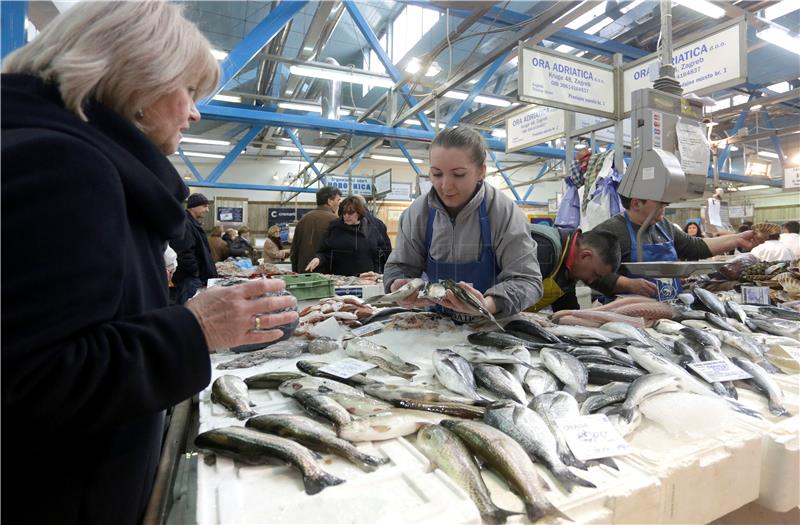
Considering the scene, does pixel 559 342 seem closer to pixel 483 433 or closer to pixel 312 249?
pixel 483 433

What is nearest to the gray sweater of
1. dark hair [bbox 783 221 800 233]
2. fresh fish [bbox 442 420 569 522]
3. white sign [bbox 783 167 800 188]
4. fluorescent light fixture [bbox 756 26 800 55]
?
fresh fish [bbox 442 420 569 522]

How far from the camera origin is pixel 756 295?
352 centimetres

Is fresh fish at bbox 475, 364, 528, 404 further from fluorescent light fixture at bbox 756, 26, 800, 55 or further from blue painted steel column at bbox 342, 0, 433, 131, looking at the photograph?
fluorescent light fixture at bbox 756, 26, 800, 55

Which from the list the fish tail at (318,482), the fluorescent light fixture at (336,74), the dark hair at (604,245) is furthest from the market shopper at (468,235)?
the fluorescent light fixture at (336,74)

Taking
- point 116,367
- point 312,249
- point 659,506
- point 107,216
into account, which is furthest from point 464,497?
point 312,249

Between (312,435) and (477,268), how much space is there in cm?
167

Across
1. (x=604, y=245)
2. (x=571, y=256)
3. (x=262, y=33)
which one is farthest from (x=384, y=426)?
(x=262, y=33)

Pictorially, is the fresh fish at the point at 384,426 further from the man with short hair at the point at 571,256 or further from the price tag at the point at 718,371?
the man with short hair at the point at 571,256

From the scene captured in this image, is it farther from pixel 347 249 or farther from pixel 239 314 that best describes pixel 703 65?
pixel 239 314

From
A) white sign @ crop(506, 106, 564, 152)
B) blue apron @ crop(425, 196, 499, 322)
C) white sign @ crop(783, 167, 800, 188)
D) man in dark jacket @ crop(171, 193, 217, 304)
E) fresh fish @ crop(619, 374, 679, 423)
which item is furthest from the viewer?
white sign @ crop(783, 167, 800, 188)

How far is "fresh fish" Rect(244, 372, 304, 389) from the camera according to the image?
5.41 ft

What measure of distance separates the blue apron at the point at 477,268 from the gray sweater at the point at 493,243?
0.08 feet

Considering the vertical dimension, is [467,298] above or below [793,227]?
below

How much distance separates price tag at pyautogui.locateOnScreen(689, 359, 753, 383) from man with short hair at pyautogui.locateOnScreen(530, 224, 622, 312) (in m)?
1.28
